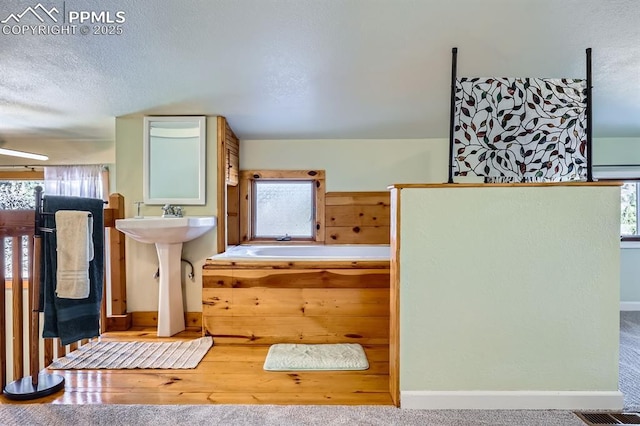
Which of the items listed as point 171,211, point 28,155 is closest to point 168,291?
point 171,211

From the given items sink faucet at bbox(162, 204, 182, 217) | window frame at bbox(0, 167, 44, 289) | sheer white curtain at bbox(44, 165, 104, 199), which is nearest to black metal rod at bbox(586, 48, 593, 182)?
sink faucet at bbox(162, 204, 182, 217)

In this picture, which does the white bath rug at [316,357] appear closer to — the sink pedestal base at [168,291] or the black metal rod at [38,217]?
the sink pedestal base at [168,291]

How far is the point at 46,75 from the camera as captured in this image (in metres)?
2.40

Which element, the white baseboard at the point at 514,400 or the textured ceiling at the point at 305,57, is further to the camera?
the textured ceiling at the point at 305,57

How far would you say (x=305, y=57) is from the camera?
2273 mm

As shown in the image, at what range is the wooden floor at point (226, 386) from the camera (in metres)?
1.76

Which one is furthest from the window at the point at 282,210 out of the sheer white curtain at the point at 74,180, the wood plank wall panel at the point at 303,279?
the sheer white curtain at the point at 74,180

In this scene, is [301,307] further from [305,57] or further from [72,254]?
[305,57]

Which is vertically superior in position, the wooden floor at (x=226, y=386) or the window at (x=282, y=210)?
the window at (x=282, y=210)

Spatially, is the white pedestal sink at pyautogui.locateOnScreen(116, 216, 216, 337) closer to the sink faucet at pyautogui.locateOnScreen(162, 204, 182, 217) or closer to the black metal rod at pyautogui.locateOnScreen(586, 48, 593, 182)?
the sink faucet at pyautogui.locateOnScreen(162, 204, 182, 217)

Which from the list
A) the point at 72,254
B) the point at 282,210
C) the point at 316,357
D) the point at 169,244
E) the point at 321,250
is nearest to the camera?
the point at 72,254

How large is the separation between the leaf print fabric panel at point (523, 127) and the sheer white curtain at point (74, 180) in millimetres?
3607

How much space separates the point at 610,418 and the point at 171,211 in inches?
119

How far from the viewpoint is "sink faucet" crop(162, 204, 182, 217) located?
9.75 ft
